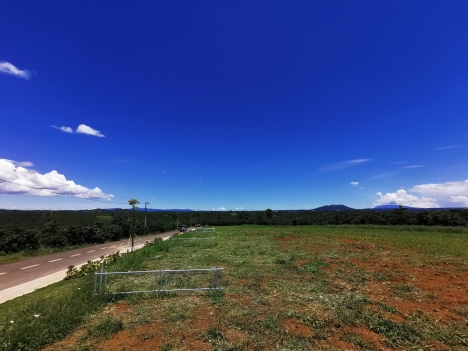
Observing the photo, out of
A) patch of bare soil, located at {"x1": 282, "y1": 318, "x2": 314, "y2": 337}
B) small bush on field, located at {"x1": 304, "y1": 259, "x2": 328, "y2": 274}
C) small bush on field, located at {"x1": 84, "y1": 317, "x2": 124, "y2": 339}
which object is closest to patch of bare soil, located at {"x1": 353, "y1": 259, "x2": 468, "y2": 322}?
small bush on field, located at {"x1": 304, "y1": 259, "x2": 328, "y2": 274}

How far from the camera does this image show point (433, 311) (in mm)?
6785

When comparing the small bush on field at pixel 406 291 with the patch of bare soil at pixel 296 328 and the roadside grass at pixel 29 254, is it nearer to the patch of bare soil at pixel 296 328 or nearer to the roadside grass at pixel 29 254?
the patch of bare soil at pixel 296 328

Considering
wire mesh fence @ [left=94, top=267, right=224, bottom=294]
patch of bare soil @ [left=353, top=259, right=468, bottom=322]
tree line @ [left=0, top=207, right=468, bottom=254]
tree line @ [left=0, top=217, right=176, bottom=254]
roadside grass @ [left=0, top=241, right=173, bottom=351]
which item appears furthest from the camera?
tree line @ [left=0, top=207, right=468, bottom=254]

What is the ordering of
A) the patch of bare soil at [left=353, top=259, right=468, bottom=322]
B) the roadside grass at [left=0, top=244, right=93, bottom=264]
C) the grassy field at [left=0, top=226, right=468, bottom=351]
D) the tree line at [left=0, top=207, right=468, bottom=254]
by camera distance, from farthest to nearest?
the tree line at [left=0, top=207, right=468, bottom=254] → the roadside grass at [left=0, top=244, right=93, bottom=264] → the patch of bare soil at [left=353, top=259, right=468, bottom=322] → the grassy field at [left=0, top=226, right=468, bottom=351]

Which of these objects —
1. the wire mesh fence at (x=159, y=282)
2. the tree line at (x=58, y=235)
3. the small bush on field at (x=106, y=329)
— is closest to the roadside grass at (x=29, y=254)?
the tree line at (x=58, y=235)

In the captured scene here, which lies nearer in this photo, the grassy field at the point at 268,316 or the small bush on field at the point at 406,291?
the grassy field at the point at 268,316

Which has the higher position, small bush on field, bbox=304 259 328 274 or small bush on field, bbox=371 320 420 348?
small bush on field, bbox=371 320 420 348

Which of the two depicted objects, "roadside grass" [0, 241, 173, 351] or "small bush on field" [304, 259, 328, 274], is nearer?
"roadside grass" [0, 241, 173, 351]

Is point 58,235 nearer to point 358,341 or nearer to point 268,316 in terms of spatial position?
point 268,316

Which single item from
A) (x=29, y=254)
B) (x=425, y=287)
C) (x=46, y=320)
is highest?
(x=46, y=320)

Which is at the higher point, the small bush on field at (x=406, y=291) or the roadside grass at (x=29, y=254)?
the small bush on field at (x=406, y=291)

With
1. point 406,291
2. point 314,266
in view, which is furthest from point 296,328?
point 314,266

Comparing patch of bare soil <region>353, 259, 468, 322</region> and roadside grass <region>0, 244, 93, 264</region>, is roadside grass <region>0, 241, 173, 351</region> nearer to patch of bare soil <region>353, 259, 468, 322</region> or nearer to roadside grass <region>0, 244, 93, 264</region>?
patch of bare soil <region>353, 259, 468, 322</region>

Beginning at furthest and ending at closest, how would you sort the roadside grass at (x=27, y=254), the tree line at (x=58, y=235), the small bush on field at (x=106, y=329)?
the tree line at (x=58, y=235) → the roadside grass at (x=27, y=254) → the small bush on field at (x=106, y=329)
